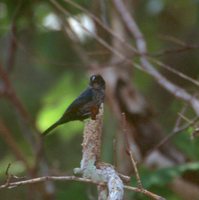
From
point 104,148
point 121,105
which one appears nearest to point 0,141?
point 104,148

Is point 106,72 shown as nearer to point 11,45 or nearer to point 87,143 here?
point 11,45

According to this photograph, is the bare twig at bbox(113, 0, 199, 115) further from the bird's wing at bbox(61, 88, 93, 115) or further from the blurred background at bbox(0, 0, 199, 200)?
the bird's wing at bbox(61, 88, 93, 115)

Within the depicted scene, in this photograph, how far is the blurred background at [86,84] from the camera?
3.81 m

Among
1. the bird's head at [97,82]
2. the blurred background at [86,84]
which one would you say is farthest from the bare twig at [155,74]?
the bird's head at [97,82]

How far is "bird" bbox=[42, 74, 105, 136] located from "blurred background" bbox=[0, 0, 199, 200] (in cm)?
143

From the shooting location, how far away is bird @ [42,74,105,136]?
1.59 m

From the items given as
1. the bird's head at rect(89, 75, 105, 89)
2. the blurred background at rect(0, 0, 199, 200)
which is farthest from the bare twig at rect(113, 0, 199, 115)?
the bird's head at rect(89, 75, 105, 89)

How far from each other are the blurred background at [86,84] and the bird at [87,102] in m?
1.43

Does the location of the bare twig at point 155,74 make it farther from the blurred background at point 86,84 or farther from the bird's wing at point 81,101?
the bird's wing at point 81,101

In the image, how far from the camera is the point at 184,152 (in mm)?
4152

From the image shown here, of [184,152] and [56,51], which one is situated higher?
[56,51]

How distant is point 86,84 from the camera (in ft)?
15.6

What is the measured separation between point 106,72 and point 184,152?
60 cm

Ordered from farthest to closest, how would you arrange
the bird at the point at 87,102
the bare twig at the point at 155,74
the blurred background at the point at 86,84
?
the blurred background at the point at 86,84 → the bare twig at the point at 155,74 → the bird at the point at 87,102
